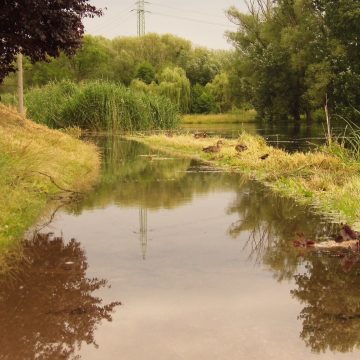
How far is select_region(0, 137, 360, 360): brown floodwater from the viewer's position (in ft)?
13.5

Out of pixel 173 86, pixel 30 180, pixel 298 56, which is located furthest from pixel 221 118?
pixel 30 180

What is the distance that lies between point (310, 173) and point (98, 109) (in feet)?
81.6

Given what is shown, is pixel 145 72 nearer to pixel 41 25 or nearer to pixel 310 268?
pixel 41 25

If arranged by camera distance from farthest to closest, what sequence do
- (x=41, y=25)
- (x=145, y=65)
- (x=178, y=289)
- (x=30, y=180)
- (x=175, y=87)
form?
(x=145, y=65) → (x=175, y=87) → (x=41, y=25) → (x=30, y=180) → (x=178, y=289)

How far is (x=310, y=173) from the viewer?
13.1 m

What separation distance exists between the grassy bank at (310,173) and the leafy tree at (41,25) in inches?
211

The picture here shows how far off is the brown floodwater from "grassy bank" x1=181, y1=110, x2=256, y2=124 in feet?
186

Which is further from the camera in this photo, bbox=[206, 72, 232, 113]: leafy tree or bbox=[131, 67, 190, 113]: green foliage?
bbox=[206, 72, 232, 113]: leafy tree

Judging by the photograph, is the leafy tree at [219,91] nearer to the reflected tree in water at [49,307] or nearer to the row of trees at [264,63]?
the row of trees at [264,63]

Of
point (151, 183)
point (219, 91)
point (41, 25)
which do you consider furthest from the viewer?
point (219, 91)

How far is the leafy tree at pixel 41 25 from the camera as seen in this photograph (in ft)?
35.0

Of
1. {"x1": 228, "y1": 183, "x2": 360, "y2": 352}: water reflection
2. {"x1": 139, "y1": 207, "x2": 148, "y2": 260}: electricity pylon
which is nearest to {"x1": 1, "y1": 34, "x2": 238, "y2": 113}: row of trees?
{"x1": 139, "y1": 207, "x2": 148, "y2": 260}: electricity pylon

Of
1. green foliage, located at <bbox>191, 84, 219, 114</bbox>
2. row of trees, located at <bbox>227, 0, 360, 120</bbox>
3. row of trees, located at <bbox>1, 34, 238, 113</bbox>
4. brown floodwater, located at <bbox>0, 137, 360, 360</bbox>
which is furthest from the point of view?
row of trees, located at <bbox>1, 34, 238, 113</bbox>

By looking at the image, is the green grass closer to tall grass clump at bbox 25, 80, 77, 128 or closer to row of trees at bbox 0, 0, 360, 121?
tall grass clump at bbox 25, 80, 77, 128
